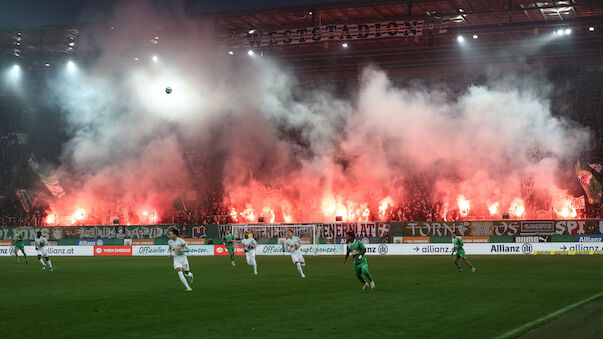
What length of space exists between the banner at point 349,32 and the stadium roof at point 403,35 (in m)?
0.07

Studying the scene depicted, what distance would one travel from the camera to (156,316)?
1377 cm

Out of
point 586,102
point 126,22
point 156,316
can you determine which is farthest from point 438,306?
point 586,102

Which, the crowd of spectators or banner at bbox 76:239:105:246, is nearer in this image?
banner at bbox 76:239:105:246

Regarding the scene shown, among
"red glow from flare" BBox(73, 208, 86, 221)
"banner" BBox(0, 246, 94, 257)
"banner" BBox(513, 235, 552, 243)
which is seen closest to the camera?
"banner" BBox(513, 235, 552, 243)

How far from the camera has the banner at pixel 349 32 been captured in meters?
44.8

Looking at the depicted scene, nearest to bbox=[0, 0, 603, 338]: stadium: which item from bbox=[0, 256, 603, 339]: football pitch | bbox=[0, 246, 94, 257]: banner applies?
bbox=[0, 246, 94, 257]: banner

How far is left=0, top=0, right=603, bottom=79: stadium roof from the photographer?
45.9 meters

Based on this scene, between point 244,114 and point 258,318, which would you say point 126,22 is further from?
point 258,318

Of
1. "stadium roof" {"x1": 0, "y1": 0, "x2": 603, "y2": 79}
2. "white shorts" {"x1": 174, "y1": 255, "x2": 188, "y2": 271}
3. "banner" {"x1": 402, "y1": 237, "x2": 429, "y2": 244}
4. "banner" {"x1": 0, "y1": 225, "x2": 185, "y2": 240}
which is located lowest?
"banner" {"x1": 402, "y1": 237, "x2": 429, "y2": 244}

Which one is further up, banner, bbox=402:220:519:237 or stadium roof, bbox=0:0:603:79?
stadium roof, bbox=0:0:603:79

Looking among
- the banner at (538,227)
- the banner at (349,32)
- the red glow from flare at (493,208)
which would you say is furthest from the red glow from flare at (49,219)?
the banner at (538,227)

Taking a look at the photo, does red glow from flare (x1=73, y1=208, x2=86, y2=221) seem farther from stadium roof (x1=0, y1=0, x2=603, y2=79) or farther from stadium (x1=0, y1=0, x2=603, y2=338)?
stadium roof (x1=0, y1=0, x2=603, y2=79)

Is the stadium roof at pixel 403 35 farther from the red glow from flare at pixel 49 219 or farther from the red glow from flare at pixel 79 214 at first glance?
the red glow from flare at pixel 79 214

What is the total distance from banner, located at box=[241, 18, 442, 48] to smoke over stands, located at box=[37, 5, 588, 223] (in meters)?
7.49
